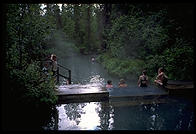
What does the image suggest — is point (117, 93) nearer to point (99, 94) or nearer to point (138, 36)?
point (99, 94)

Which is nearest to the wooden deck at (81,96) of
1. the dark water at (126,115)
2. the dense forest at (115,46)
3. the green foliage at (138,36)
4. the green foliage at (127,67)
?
the dark water at (126,115)

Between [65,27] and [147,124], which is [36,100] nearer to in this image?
[147,124]

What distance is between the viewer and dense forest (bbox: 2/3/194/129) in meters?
7.48

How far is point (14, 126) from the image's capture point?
6895mm

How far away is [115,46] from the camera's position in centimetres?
2116

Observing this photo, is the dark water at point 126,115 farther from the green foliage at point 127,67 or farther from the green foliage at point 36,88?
the green foliage at point 127,67

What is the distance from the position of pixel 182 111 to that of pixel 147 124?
6.27 ft

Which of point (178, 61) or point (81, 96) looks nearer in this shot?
point (81, 96)

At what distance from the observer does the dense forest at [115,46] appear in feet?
24.5

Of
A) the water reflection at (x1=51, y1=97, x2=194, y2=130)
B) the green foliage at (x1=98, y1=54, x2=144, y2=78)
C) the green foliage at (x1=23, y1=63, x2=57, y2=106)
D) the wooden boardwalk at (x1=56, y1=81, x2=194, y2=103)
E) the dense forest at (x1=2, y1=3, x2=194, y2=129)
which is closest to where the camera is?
the dense forest at (x1=2, y1=3, x2=194, y2=129)

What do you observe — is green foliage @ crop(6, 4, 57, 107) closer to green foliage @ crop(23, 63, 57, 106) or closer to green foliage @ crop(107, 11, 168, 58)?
green foliage @ crop(23, 63, 57, 106)

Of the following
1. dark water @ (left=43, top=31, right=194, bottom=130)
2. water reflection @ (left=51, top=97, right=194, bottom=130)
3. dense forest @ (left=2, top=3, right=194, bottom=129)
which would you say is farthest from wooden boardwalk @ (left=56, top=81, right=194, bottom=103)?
dense forest @ (left=2, top=3, right=194, bottom=129)

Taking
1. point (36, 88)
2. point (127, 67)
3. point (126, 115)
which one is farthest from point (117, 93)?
point (127, 67)

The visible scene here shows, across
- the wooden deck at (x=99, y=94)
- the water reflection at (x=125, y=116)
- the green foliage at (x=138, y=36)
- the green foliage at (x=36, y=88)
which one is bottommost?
the water reflection at (x=125, y=116)
